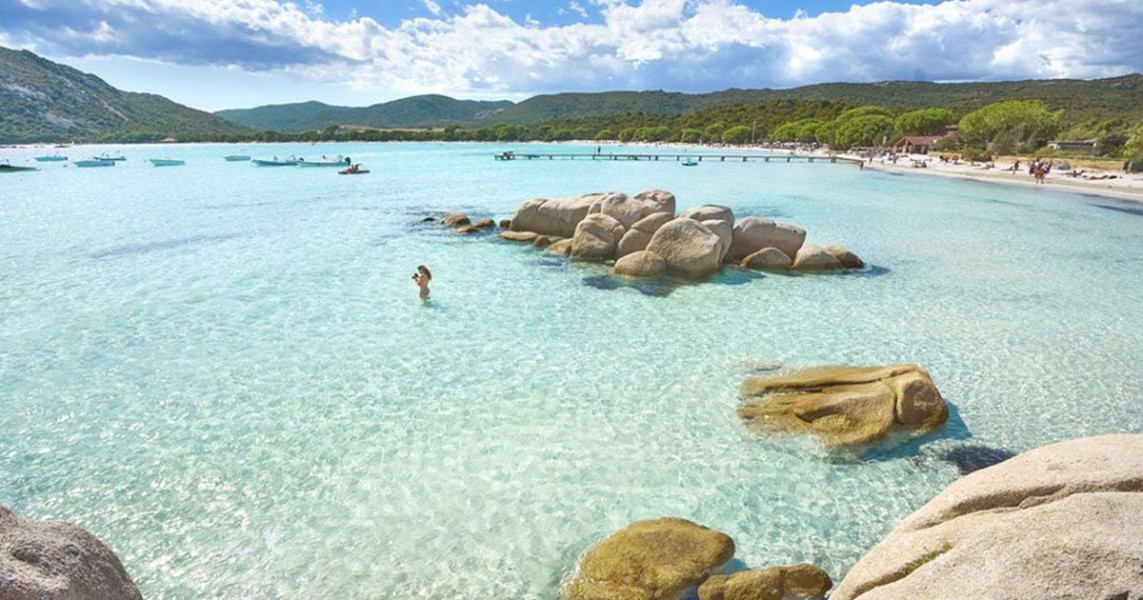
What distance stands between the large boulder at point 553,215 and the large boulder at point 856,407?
14958 millimetres

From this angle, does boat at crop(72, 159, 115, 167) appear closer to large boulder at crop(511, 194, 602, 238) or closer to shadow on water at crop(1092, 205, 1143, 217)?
large boulder at crop(511, 194, 602, 238)

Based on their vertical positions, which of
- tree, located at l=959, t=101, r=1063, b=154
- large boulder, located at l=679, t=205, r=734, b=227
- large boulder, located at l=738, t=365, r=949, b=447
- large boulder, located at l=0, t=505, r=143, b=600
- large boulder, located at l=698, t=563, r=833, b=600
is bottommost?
large boulder, located at l=698, t=563, r=833, b=600

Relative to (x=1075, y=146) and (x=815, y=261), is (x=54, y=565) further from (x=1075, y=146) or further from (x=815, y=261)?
(x=1075, y=146)

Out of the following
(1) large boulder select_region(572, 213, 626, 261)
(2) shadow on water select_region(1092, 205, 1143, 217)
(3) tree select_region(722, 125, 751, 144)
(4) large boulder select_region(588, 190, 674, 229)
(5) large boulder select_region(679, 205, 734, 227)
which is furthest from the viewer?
(3) tree select_region(722, 125, 751, 144)

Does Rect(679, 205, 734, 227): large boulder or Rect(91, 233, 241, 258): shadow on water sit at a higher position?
Rect(679, 205, 734, 227): large boulder

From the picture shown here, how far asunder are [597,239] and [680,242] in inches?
122

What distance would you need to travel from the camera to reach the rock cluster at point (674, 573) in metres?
5.81

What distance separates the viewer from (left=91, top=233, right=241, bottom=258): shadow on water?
2292 cm

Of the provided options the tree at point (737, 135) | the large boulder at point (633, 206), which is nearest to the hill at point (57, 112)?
the tree at point (737, 135)

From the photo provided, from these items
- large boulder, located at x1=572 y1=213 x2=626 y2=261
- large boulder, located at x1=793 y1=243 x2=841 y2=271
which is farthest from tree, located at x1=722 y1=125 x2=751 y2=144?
large boulder, located at x1=572 y1=213 x2=626 y2=261

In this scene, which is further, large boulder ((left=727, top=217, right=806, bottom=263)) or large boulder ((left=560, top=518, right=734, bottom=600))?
large boulder ((left=727, top=217, right=806, bottom=263))

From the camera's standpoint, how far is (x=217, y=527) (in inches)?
282

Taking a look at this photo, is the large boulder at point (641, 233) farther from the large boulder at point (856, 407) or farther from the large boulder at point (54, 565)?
the large boulder at point (54, 565)

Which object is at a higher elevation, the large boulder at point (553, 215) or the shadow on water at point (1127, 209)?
the large boulder at point (553, 215)
